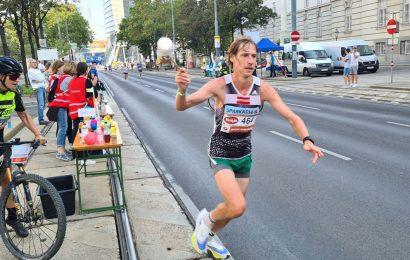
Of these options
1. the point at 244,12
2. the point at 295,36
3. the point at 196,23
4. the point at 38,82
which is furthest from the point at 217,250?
the point at 196,23

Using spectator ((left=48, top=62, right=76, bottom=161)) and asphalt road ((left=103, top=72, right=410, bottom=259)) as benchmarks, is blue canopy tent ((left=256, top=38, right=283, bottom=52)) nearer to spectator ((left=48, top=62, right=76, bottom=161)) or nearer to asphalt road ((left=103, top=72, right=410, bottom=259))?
asphalt road ((left=103, top=72, right=410, bottom=259))

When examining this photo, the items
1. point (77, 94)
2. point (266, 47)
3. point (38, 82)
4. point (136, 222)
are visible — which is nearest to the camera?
point (136, 222)

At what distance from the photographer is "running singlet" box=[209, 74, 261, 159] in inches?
150

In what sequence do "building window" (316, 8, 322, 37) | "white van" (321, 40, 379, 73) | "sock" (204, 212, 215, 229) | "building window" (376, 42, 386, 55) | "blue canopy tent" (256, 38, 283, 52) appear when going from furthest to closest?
"building window" (316, 8, 322, 37)
"building window" (376, 42, 386, 55)
"blue canopy tent" (256, 38, 283, 52)
"white van" (321, 40, 379, 73)
"sock" (204, 212, 215, 229)

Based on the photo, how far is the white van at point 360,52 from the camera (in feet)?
100

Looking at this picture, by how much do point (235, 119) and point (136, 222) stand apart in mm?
2181

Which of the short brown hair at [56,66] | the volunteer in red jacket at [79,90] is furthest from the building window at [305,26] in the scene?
the volunteer in red jacket at [79,90]

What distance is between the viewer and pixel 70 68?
852 cm

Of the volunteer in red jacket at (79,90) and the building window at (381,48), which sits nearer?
the volunteer in red jacket at (79,90)

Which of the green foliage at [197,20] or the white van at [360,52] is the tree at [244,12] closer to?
the green foliage at [197,20]

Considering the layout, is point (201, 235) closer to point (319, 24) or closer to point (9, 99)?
point (9, 99)

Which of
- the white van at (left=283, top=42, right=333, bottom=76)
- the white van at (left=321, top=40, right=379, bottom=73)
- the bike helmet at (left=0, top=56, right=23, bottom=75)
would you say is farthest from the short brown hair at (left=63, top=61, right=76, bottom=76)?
the white van at (left=321, top=40, right=379, bottom=73)

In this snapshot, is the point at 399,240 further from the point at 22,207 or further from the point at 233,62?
the point at 22,207

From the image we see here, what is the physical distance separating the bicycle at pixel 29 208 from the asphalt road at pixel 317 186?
1859 millimetres
